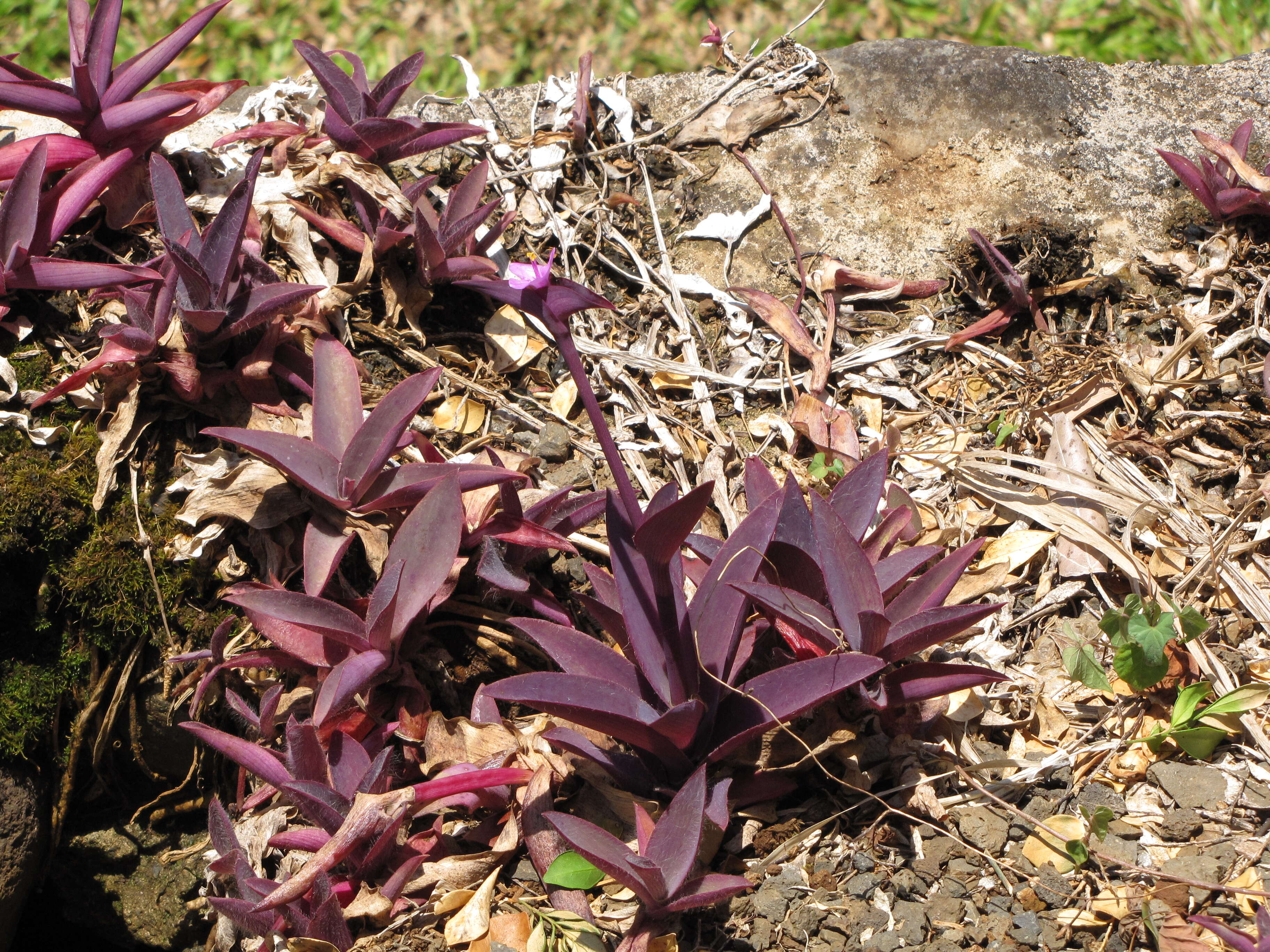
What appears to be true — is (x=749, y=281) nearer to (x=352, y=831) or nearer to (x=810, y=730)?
(x=810, y=730)

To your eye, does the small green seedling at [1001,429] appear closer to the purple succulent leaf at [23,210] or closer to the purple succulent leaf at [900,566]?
the purple succulent leaf at [900,566]

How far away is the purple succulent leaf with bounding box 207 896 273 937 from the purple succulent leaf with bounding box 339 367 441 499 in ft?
2.31

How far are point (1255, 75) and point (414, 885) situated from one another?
310 centimetres

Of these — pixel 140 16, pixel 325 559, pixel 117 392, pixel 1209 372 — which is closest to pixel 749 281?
pixel 1209 372

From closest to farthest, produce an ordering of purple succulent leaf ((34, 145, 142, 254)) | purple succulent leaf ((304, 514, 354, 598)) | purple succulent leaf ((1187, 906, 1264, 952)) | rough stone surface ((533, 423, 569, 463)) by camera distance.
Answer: purple succulent leaf ((1187, 906, 1264, 952)) < purple succulent leaf ((304, 514, 354, 598)) < purple succulent leaf ((34, 145, 142, 254)) < rough stone surface ((533, 423, 569, 463))

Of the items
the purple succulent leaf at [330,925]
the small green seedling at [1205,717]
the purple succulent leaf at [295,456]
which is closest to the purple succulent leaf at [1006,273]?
the small green seedling at [1205,717]

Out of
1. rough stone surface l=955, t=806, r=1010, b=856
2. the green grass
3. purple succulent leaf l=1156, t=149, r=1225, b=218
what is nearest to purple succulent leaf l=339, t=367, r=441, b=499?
rough stone surface l=955, t=806, r=1010, b=856

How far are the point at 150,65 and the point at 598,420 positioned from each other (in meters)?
1.52

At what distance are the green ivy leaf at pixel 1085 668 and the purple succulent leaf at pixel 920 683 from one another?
0.23m

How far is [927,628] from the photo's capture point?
61.0 inches

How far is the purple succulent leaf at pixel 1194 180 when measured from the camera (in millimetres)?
2420

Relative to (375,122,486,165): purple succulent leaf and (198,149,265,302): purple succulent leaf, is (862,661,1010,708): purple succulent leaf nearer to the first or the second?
(198,149,265,302): purple succulent leaf

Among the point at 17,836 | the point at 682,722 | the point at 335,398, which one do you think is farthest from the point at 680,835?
the point at 17,836

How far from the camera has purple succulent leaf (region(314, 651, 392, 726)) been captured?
5.41 ft
